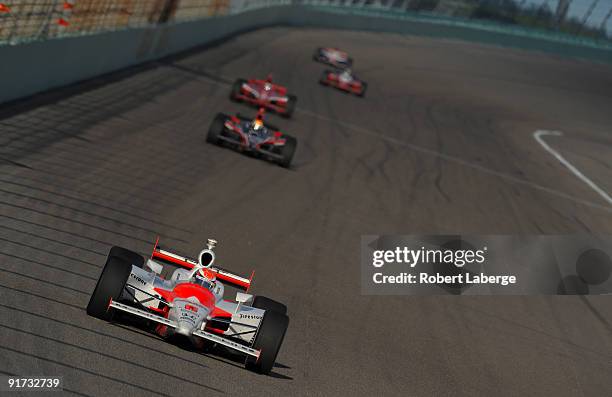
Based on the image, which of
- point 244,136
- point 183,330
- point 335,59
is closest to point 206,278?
point 183,330

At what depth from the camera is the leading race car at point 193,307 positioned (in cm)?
937

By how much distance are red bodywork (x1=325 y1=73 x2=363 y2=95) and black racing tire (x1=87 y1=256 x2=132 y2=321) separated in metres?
27.7

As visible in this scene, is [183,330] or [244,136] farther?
[244,136]

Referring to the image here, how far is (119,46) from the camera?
27.5 metres

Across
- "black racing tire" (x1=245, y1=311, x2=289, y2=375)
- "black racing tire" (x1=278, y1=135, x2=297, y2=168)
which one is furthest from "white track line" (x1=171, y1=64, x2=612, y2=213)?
"black racing tire" (x1=245, y1=311, x2=289, y2=375)

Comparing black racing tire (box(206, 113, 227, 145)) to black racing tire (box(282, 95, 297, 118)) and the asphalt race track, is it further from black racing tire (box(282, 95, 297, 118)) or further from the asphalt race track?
black racing tire (box(282, 95, 297, 118))

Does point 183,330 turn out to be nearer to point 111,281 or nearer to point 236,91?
point 111,281

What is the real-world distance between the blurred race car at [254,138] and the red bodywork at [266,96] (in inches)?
252

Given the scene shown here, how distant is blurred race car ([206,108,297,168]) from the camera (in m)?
21.2

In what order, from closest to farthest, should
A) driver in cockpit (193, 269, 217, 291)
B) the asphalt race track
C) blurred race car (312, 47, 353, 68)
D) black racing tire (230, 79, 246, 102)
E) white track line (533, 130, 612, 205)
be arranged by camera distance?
the asphalt race track → driver in cockpit (193, 269, 217, 291) → black racing tire (230, 79, 246, 102) → white track line (533, 130, 612, 205) → blurred race car (312, 47, 353, 68)

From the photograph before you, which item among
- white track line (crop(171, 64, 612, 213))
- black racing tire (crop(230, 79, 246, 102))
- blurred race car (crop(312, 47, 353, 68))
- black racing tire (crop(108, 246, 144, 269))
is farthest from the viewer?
blurred race car (crop(312, 47, 353, 68))

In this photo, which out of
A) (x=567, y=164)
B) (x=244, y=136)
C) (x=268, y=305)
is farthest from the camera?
(x=567, y=164)

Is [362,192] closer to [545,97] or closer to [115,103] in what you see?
[115,103]

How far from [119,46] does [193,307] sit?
61.8 ft
